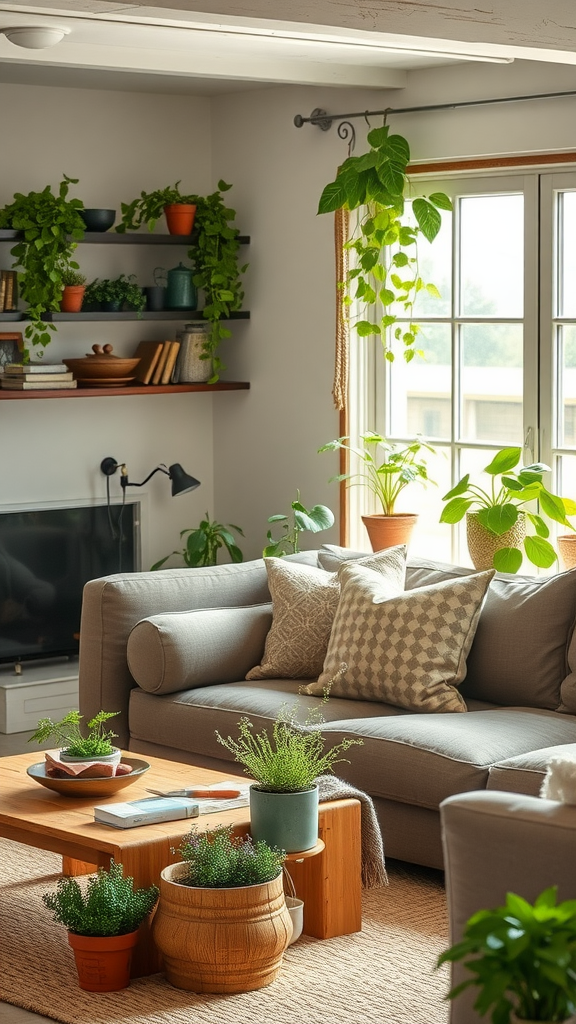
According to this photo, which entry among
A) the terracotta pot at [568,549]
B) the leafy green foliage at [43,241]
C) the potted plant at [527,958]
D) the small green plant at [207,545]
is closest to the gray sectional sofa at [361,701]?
the terracotta pot at [568,549]

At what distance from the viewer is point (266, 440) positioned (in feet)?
21.0

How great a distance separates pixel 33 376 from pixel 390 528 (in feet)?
4.98

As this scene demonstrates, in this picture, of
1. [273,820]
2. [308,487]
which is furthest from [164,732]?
[308,487]

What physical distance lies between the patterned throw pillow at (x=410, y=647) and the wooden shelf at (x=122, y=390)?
1872 millimetres

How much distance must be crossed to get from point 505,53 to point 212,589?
2.21m

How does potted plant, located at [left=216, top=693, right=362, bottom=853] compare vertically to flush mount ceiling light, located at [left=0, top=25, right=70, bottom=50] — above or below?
below

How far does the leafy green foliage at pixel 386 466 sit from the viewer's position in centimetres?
559

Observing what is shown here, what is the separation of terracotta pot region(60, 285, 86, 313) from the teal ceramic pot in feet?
9.84

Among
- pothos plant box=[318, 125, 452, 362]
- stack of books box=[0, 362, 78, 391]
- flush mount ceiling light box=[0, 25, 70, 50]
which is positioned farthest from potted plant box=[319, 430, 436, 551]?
flush mount ceiling light box=[0, 25, 70, 50]

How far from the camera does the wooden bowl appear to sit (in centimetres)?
366

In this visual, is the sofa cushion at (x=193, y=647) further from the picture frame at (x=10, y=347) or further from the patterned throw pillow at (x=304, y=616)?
the picture frame at (x=10, y=347)

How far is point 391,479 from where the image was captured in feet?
18.7

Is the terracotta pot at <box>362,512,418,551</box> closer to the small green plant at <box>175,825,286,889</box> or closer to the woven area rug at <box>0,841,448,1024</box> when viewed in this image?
the woven area rug at <box>0,841,448,1024</box>

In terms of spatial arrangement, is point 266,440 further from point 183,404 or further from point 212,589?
point 212,589
